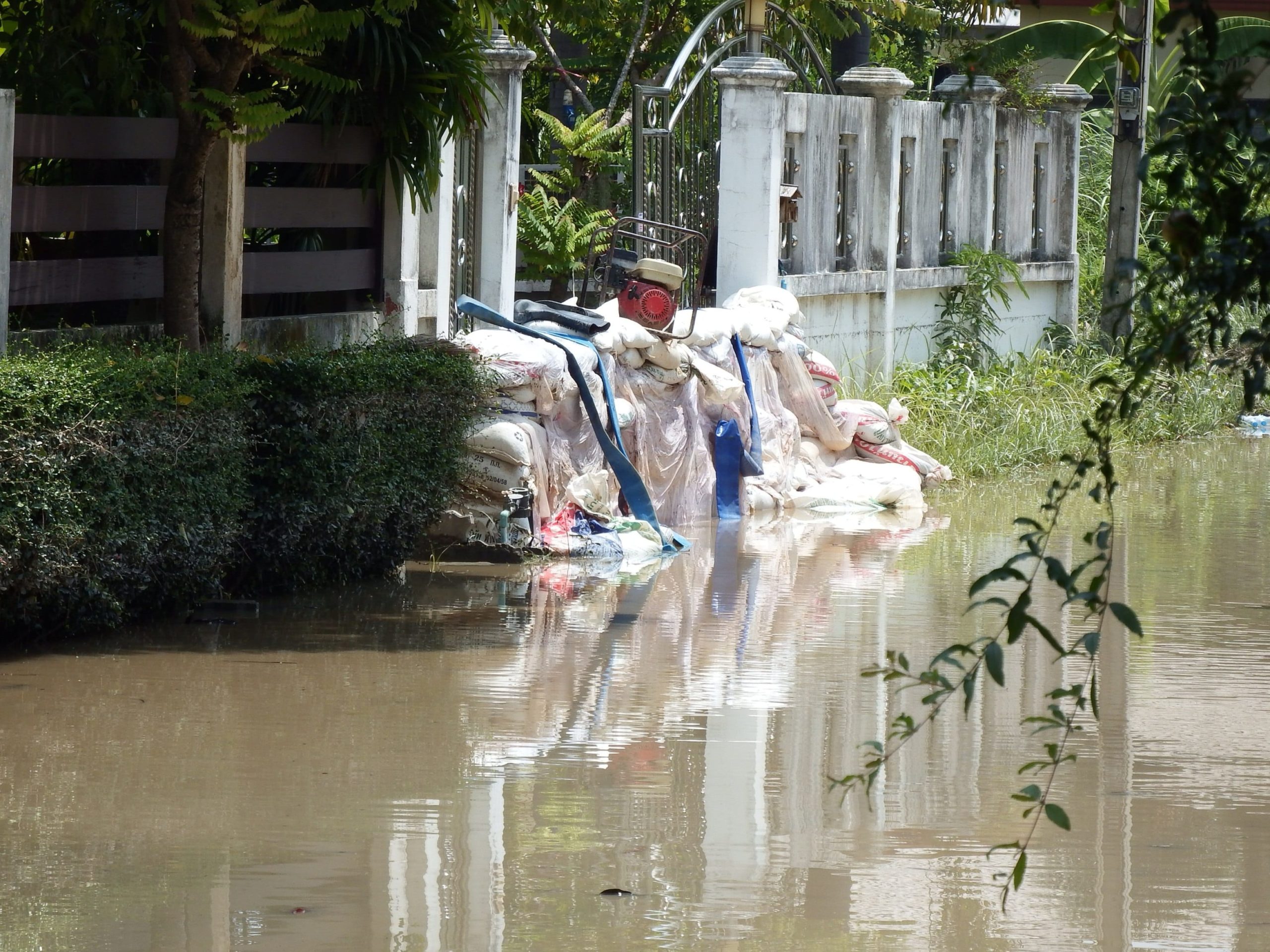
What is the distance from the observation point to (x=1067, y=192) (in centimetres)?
1930

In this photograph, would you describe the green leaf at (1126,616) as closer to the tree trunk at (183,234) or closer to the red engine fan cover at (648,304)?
the tree trunk at (183,234)

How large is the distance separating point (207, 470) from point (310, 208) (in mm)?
2637

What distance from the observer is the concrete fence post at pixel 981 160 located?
17.1 m

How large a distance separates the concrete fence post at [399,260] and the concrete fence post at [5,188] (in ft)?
9.78

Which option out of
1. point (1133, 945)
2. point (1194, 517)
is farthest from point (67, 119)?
point (1194, 517)

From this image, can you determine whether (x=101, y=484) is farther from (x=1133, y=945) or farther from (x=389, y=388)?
(x=1133, y=945)

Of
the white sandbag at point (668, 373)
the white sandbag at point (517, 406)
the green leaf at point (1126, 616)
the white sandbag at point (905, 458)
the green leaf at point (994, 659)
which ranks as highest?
the green leaf at point (1126, 616)

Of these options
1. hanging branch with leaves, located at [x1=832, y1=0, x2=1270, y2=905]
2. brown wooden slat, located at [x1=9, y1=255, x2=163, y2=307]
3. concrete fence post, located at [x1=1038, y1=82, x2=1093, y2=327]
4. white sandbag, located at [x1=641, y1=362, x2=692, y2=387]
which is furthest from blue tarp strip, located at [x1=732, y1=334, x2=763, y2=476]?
hanging branch with leaves, located at [x1=832, y1=0, x2=1270, y2=905]

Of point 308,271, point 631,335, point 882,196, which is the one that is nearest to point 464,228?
point 631,335

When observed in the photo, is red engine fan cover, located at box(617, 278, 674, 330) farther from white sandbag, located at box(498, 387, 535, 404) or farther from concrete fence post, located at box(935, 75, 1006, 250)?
concrete fence post, located at box(935, 75, 1006, 250)

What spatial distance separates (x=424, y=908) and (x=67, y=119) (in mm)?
4914

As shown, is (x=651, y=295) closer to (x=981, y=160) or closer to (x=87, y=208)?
(x=87, y=208)

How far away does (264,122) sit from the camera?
7.93 m

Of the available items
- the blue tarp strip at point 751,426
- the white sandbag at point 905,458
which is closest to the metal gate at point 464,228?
the blue tarp strip at point 751,426
